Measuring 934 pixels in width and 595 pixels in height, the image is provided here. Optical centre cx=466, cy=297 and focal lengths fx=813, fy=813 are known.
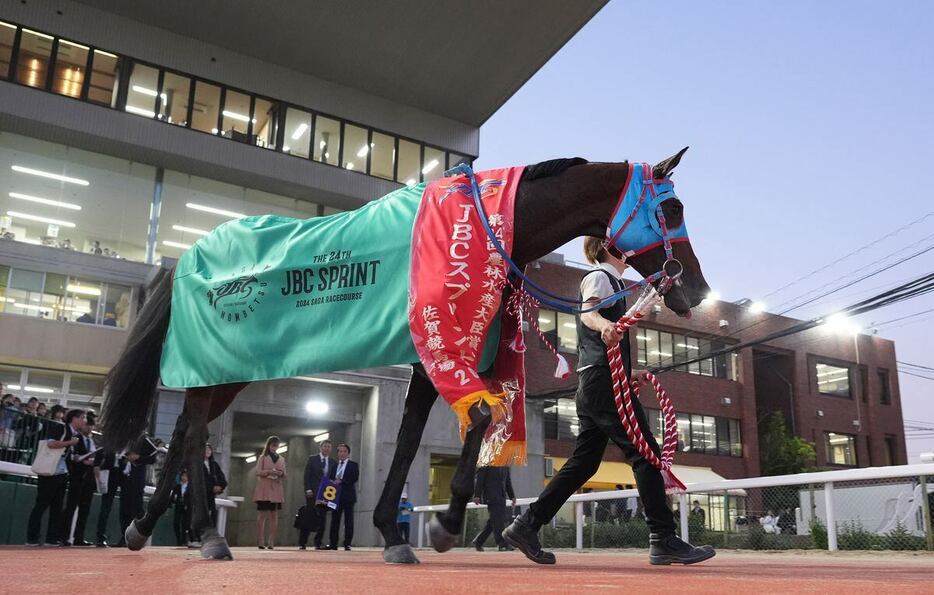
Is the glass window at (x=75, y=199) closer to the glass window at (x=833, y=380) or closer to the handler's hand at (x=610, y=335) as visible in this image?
the handler's hand at (x=610, y=335)

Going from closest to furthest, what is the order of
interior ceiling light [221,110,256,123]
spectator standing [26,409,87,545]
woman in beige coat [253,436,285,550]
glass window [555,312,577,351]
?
spectator standing [26,409,87,545] → woman in beige coat [253,436,285,550] → interior ceiling light [221,110,256,123] → glass window [555,312,577,351]

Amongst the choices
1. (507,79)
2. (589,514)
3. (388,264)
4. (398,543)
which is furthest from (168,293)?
(507,79)

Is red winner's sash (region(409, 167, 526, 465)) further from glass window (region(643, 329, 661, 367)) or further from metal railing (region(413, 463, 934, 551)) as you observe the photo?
glass window (region(643, 329, 661, 367))

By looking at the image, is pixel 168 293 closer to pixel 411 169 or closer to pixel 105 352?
pixel 105 352

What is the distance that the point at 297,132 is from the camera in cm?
2795

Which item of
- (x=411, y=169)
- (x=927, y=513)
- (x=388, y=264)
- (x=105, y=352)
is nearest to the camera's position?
(x=388, y=264)

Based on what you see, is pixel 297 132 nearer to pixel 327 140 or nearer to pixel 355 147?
pixel 327 140

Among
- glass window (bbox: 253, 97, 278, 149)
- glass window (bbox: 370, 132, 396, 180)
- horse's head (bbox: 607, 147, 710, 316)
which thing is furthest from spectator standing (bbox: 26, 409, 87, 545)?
glass window (bbox: 370, 132, 396, 180)

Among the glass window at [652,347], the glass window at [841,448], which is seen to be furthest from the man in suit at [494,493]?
the glass window at [841,448]

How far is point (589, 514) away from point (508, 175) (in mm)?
9709

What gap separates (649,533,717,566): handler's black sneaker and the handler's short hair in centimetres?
175

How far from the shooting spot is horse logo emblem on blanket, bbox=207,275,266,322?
16.8ft

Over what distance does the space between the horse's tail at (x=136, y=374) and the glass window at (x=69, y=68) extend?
21.4 m

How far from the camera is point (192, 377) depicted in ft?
17.7
